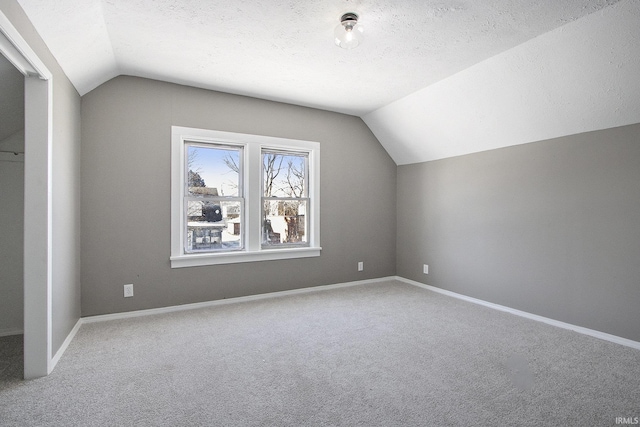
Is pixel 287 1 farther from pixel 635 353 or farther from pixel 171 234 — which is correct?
pixel 635 353

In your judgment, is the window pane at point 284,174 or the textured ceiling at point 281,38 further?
the window pane at point 284,174

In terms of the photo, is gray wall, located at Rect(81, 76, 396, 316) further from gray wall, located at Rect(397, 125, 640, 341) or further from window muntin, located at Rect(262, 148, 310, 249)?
gray wall, located at Rect(397, 125, 640, 341)

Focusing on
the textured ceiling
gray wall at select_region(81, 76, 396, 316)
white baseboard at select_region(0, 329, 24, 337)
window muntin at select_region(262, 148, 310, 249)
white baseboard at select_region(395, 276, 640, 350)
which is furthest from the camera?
window muntin at select_region(262, 148, 310, 249)

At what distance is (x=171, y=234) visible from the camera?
352 centimetres

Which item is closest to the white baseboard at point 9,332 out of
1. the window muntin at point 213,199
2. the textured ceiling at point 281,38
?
the window muntin at point 213,199

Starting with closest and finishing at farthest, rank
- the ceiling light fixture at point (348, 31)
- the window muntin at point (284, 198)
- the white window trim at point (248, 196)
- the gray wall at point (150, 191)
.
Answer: the ceiling light fixture at point (348, 31), the gray wall at point (150, 191), the white window trim at point (248, 196), the window muntin at point (284, 198)

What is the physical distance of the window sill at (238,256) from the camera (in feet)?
11.7

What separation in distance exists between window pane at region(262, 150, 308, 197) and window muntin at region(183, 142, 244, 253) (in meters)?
0.37

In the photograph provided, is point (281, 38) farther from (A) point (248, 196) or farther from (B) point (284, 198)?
(B) point (284, 198)

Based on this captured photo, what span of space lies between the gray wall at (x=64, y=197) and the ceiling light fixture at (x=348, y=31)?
→ 1.95m

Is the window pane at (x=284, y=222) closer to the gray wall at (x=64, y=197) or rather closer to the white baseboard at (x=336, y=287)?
the white baseboard at (x=336, y=287)

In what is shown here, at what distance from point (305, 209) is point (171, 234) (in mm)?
1772

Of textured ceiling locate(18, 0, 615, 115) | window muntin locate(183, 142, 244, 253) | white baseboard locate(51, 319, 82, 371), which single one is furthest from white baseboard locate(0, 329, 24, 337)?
textured ceiling locate(18, 0, 615, 115)

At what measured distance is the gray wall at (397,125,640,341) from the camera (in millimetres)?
2736
